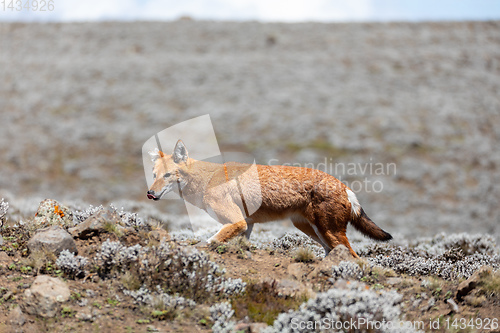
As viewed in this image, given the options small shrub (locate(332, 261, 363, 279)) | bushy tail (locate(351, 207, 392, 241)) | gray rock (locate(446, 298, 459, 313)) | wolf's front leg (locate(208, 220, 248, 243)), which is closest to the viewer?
gray rock (locate(446, 298, 459, 313))

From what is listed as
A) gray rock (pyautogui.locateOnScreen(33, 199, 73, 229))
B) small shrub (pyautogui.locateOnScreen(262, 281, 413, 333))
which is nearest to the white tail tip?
small shrub (pyautogui.locateOnScreen(262, 281, 413, 333))

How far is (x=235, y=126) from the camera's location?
2959cm

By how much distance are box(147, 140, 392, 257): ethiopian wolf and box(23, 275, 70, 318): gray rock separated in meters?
1.97

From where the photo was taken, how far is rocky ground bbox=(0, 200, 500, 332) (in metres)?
5.08

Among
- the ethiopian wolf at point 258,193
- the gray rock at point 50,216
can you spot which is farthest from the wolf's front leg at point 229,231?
the gray rock at point 50,216

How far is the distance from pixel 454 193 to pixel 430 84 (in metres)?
12.8

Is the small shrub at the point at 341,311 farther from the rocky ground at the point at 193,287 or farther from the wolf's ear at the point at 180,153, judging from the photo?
the wolf's ear at the point at 180,153

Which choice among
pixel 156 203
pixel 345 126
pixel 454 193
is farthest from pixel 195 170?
pixel 345 126

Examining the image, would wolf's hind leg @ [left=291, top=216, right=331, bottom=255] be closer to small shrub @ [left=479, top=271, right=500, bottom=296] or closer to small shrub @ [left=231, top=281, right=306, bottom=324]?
small shrub @ [left=231, top=281, right=306, bottom=324]

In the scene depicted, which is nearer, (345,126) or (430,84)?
(345,126)

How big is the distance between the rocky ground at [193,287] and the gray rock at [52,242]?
0.02m

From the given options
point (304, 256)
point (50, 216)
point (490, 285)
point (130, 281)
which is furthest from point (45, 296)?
point (490, 285)

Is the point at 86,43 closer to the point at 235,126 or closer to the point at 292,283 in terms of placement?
the point at 235,126

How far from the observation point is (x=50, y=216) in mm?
7422
